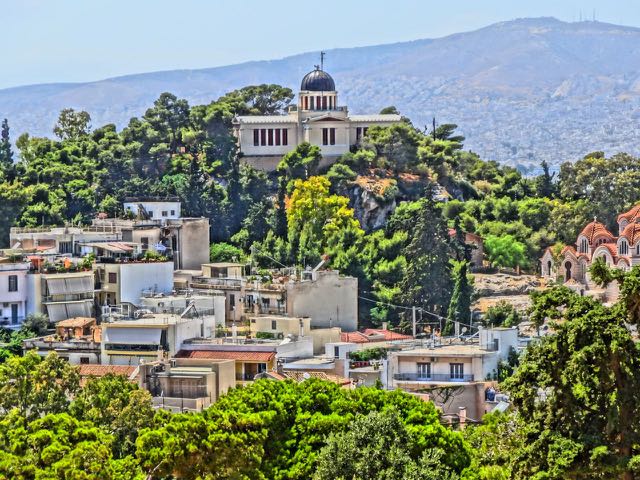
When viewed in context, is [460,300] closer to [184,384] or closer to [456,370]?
[456,370]

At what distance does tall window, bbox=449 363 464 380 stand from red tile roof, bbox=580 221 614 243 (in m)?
26.2

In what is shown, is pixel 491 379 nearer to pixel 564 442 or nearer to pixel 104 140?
pixel 564 442

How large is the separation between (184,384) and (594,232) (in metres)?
34.2

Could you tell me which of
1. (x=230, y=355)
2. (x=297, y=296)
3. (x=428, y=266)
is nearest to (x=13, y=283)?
(x=230, y=355)

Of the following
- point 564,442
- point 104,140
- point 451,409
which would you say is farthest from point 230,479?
point 104,140

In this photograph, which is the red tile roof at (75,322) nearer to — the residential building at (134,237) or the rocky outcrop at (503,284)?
the residential building at (134,237)

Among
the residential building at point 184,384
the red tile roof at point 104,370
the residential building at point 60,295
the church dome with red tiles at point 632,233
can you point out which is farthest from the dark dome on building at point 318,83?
the residential building at point 184,384

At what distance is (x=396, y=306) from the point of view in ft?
236

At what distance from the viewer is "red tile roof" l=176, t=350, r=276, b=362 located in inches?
2165

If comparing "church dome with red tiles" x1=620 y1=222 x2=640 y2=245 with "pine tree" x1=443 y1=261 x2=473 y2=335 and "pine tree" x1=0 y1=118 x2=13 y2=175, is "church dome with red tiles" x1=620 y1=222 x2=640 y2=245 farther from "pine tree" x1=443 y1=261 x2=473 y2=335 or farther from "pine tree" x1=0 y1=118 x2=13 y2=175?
"pine tree" x1=0 y1=118 x2=13 y2=175

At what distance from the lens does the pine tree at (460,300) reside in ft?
233

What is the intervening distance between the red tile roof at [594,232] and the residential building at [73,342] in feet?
93.1

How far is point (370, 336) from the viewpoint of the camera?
2586 inches

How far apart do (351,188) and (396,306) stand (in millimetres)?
11825
